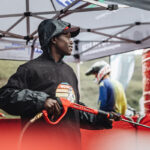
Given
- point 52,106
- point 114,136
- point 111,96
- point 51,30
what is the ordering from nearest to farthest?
1. point 52,106
2. point 51,30
3. point 114,136
4. point 111,96

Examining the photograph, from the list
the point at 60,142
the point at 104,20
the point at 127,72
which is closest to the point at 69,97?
the point at 60,142

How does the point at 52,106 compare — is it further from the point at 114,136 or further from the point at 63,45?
the point at 114,136

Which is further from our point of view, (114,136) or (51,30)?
(114,136)

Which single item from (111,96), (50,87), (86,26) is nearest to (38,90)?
(50,87)

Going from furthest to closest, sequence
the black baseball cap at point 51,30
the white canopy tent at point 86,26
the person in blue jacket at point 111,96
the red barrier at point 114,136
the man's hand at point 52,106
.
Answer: the white canopy tent at point 86,26 → the person in blue jacket at point 111,96 → the red barrier at point 114,136 → the black baseball cap at point 51,30 → the man's hand at point 52,106

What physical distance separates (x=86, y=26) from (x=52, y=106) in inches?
186

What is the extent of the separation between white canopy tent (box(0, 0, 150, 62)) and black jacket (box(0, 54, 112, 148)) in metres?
3.01

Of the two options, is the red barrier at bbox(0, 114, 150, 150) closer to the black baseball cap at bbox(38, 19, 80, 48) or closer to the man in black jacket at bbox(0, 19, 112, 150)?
the man in black jacket at bbox(0, 19, 112, 150)

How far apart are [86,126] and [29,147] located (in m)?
0.50

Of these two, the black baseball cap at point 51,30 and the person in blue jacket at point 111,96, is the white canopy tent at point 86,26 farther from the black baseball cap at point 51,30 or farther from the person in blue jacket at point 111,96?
the black baseball cap at point 51,30

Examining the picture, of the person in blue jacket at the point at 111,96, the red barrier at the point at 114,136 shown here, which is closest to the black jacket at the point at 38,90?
the red barrier at the point at 114,136

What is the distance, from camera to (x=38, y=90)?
69.5 inches

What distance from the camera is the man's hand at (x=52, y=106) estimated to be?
1546 mm

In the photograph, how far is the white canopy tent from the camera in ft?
16.3
